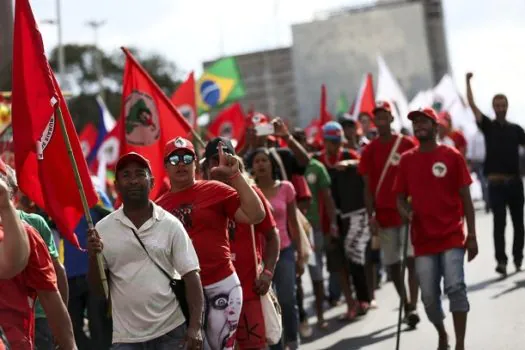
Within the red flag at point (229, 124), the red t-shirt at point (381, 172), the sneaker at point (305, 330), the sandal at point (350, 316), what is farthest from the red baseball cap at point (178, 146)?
the red flag at point (229, 124)

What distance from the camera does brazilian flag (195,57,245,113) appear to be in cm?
2506

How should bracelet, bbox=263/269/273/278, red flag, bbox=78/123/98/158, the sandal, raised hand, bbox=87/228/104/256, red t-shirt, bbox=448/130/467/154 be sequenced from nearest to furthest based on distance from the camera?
raised hand, bbox=87/228/104/256, bracelet, bbox=263/269/273/278, the sandal, red flag, bbox=78/123/98/158, red t-shirt, bbox=448/130/467/154

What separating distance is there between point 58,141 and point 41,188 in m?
0.27

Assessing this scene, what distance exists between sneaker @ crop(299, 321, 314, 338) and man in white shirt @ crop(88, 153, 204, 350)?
5.49 m

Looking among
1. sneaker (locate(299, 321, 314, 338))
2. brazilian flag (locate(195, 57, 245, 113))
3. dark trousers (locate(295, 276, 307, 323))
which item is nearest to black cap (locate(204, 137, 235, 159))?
dark trousers (locate(295, 276, 307, 323))

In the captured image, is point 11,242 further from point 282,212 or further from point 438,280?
point 282,212

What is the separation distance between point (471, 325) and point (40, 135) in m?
5.28

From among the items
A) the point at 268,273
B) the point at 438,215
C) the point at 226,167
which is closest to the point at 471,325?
the point at 438,215

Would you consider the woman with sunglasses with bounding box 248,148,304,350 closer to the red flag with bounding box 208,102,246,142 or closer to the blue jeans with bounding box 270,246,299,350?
the blue jeans with bounding box 270,246,299,350

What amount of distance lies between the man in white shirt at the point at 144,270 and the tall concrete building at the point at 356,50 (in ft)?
255

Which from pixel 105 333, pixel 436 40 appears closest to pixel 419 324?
pixel 105 333

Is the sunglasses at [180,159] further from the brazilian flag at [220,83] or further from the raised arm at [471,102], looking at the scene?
the brazilian flag at [220,83]

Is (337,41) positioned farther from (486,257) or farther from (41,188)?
(41,188)

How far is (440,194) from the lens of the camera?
9828 mm
